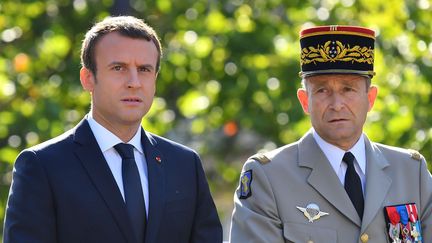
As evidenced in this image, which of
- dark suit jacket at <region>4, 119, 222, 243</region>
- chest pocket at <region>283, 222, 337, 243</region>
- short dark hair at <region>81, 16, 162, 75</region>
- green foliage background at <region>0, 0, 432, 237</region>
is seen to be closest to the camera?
dark suit jacket at <region>4, 119, 222, 243</region>

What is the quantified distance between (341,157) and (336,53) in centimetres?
47

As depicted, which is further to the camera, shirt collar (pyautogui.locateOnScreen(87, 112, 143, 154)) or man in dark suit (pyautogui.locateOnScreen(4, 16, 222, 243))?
shirt collar (pyautogui.locateOnScreen(87, 112, 143, 154))

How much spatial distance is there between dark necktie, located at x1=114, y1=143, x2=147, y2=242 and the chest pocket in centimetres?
65

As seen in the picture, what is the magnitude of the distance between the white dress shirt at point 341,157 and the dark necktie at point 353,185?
20 mm

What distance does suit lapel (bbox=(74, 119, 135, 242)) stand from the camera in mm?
5066

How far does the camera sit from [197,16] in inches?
438

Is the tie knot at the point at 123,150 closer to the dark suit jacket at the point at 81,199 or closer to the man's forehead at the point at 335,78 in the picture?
the dark suit jacket at the point at 81,199

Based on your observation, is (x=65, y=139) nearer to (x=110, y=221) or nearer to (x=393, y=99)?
(x=110, y=221)

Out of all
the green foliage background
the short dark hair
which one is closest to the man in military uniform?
the short dark hair

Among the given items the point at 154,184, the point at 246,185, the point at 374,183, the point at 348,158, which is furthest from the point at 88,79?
the point at 374,183

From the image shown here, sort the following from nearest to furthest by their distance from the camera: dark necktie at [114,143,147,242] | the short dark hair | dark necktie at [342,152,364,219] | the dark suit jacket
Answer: the dark suit jacket, dark necktie at [114,143,147,242], the short dark hair, dark necktie at [342,152,364,219]

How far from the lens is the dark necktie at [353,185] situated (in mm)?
5484

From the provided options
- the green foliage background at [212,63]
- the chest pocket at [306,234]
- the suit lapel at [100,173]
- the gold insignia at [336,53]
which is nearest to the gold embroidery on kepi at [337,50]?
the gold insignia at [336,53]

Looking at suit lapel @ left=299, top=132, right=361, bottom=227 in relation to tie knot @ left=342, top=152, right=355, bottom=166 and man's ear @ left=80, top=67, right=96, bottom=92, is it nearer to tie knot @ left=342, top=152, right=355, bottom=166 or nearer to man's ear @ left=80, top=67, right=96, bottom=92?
tie knot @ left=342, top=152, right=355, bottom=166
